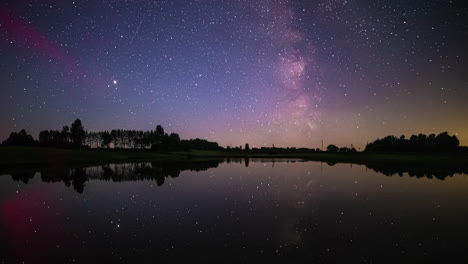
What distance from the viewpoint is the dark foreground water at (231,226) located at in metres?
9.49

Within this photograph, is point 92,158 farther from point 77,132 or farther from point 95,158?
point 77,132

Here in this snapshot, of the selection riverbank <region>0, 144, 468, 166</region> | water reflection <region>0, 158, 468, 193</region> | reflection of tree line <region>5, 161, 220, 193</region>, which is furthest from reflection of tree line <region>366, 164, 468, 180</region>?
reflection of tree line <region>5, 161, 220, 193</region>

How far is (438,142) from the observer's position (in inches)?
4779

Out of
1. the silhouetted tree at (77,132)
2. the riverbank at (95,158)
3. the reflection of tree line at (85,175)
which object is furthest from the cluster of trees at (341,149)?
the silhouetted tree at (77,132)

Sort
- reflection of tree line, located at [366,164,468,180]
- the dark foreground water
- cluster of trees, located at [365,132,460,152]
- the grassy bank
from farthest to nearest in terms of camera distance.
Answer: cluster of trees, located at [365,132,460,152]
the grassy bank
reflection of tree line, located at [366,164,468,180]
the dark foreground water

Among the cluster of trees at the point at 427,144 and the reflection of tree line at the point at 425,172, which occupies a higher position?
the cluster of trees at the point at 427,144

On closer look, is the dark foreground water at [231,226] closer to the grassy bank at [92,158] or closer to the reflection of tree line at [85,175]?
the reflection of tree line at [85,175]

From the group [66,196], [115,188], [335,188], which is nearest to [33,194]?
[66,196]

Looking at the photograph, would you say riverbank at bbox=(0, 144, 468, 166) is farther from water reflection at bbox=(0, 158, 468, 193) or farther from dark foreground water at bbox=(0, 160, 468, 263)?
dark foreground water at bbox=(0, 160, 468, 263)

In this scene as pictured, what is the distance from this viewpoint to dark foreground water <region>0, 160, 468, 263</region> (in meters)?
9.49

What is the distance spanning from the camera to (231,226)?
42.9 ft

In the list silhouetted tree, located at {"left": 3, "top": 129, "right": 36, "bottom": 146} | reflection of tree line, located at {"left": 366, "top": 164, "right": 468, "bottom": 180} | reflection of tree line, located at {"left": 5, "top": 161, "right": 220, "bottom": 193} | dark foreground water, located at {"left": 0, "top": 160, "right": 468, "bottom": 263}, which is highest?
silhouetted tree, located at {"left": 3, "top": 129, "right": 36, "bottom": 146}

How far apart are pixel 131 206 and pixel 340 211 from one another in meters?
13.2

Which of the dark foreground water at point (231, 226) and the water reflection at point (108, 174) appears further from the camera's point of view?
the water reflection at point (108, 174)
